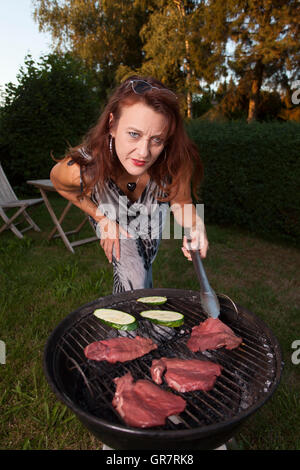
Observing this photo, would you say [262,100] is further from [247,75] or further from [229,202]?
[229,202]

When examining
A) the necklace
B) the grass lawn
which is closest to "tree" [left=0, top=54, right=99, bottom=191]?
the grass lawn

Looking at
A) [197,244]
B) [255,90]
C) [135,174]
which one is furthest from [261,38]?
[197,244]

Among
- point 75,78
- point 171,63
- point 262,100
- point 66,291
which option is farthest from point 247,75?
point 66,291

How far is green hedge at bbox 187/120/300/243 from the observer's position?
484 cm

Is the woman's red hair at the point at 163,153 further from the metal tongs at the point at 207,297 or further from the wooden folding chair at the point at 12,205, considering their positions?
the wooden folding chair at the point at 12,205

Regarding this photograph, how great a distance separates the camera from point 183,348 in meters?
1.58

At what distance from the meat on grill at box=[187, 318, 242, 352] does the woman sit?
449 mm

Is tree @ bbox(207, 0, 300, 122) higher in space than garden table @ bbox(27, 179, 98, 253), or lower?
higher

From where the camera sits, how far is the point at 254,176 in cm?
526

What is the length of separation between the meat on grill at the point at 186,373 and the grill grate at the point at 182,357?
4 centimetres

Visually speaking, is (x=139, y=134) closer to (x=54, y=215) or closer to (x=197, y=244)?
(x=197, y=244)

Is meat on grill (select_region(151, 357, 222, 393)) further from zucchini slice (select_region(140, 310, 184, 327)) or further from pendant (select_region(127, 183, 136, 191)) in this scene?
pendant (select_region(127, 183, 136, 191))

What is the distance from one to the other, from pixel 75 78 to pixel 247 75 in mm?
7514

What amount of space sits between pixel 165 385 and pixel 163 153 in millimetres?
1465
